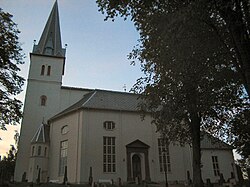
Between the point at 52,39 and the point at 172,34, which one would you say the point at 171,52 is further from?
the point at 52,39

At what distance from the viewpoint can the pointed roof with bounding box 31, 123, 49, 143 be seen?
2833 centimetres

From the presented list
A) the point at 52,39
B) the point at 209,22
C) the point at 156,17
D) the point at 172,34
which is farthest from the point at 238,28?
the point at 52,39

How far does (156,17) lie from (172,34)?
63.9 inches

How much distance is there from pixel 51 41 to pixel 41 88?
7.69m

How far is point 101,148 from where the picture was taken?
25.6 metres

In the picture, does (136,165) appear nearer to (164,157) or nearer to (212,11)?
(164,157)

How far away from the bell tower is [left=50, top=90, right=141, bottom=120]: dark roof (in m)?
4.13

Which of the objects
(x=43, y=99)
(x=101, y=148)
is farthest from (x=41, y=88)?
(x=101, y=148)

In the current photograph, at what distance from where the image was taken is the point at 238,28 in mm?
9836

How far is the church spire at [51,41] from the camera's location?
1430 inches

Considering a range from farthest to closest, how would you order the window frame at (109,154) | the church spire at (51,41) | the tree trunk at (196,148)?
the church spire at (51,41), the window frame at (109,154), the tree trunk at (196,148)

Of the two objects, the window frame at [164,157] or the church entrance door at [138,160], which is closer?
the church entrance door at [138,160]

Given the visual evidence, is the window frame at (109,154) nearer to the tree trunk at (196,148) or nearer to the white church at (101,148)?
the white church at (101,148)

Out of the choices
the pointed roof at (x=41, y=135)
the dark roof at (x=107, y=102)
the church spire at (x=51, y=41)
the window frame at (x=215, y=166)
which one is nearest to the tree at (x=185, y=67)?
the dark roof at (x=107, y=102)
